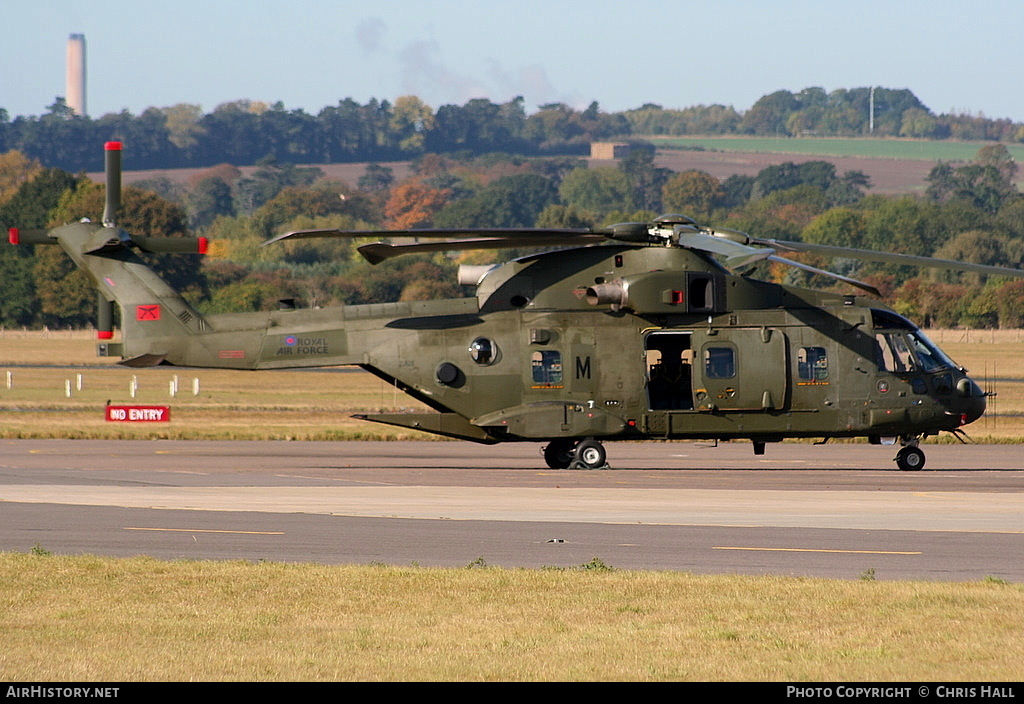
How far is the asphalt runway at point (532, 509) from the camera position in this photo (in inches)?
568

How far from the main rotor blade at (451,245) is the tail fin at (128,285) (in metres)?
5.21

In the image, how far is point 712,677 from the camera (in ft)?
29.0

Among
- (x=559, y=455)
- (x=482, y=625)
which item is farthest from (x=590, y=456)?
(x=482, y=625)

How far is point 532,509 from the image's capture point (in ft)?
60.6

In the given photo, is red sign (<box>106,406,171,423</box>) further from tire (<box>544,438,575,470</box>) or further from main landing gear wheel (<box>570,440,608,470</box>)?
main landing gear wheel (<box>570,440,608,470</box>)

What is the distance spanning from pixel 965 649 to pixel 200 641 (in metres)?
5.82

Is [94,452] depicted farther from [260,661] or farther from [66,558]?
[260,661]

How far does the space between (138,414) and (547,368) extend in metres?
18.2

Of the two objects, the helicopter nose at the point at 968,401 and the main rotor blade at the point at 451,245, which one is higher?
the main rotor blade at the point at 451,245

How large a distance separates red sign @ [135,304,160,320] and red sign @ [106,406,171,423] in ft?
41.2

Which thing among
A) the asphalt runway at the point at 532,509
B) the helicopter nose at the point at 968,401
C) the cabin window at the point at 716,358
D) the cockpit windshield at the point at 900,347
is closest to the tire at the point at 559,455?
the asphalt runway at the point at 532,509

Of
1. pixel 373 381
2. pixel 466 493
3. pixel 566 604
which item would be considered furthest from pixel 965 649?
pixel 373 381

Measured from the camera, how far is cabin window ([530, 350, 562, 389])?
78.1 feet

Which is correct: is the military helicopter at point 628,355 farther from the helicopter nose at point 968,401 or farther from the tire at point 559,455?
the tire at point 559,455
